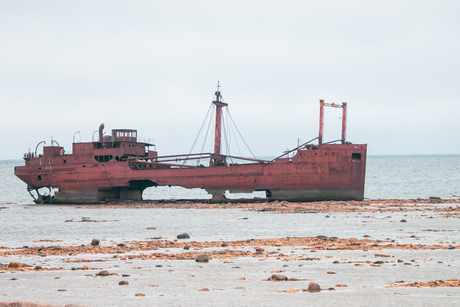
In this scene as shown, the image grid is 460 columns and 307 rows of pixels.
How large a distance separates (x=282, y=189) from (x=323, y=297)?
110ft

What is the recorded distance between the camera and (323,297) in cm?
1184

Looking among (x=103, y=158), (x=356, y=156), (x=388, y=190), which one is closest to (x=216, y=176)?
(x=103, y=158)

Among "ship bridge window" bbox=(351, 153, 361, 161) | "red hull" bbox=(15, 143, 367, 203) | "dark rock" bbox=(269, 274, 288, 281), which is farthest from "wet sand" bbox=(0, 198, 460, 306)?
"ship bridge window" bbox=(351, 153, 361, 161)

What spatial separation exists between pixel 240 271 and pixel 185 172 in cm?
3267

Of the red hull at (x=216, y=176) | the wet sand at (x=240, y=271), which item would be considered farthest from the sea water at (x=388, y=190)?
the wet sand at (x=240, y=271)

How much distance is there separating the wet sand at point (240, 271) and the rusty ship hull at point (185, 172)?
2077 centimetres

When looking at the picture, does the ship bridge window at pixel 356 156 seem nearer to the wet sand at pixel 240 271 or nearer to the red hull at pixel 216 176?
the red hull at pixel 216 176

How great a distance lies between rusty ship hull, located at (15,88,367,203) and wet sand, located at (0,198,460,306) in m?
20.8

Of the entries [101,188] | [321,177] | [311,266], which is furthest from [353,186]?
[311,266]

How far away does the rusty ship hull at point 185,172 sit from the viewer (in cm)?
4472

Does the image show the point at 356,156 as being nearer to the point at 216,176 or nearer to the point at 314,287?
the point at 216,176

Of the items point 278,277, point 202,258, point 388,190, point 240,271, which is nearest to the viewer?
point 278,277

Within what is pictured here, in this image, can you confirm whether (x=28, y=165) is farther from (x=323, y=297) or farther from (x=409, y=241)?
(x=323, y=297)

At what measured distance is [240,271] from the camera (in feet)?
49.8
